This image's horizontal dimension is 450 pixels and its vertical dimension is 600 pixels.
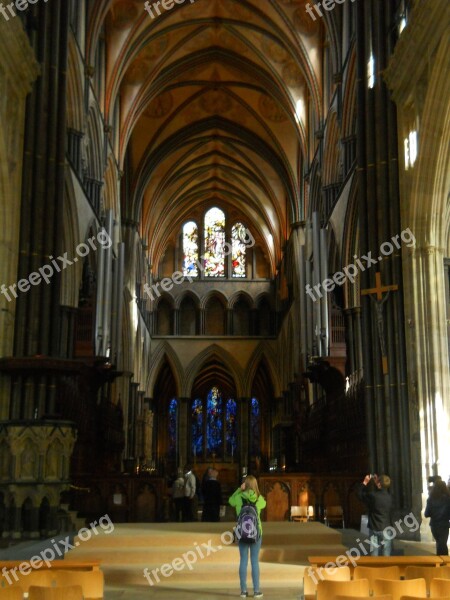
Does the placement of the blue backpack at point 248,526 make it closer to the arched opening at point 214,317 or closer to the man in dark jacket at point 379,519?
the man in dark jacket at point 379,519

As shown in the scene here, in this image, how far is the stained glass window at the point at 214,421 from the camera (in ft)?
147

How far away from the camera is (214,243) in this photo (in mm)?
42594

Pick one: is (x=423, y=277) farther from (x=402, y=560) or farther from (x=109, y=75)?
(x=109, y=75)

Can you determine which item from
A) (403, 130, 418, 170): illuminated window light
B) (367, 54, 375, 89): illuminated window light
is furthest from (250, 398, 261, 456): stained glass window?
(403, 130, 418, 170): illuminated window light

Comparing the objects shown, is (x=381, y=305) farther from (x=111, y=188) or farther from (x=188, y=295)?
(x=188, y=295)

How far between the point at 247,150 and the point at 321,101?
11.2m

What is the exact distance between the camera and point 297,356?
32.2 m

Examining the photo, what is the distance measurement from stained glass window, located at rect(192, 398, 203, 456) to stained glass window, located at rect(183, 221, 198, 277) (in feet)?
30.0

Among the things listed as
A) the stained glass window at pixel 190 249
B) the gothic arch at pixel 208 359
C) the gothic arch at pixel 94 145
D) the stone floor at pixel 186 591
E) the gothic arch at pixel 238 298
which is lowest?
the stone floor at pixel 186 591

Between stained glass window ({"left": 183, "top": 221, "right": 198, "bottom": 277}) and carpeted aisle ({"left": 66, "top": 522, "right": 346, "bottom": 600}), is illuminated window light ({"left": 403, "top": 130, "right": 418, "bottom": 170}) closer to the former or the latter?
carpeted aisle ({"left": 66, "top": 522, "right": 346, "bottom": 600})

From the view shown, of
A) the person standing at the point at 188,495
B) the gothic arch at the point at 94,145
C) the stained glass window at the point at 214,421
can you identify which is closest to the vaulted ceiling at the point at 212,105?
the gothic arch at the point at 94,145

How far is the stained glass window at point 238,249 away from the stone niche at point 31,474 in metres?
29.8

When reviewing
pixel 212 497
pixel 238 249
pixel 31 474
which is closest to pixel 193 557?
pixel 31 474

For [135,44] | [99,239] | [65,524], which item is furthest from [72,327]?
[135,44]
